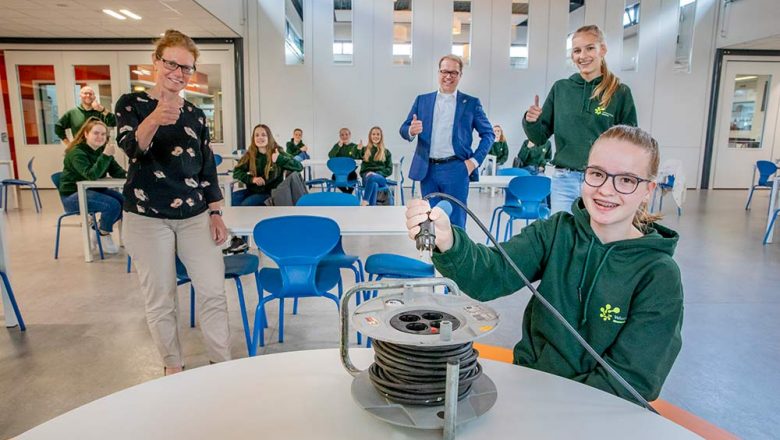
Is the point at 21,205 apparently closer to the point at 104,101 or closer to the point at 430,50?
the point at 104,101

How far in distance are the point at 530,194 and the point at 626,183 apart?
13.1 ft

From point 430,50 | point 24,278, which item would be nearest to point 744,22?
Result: point 430,50

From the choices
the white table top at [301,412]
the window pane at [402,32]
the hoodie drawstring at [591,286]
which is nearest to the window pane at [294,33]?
the window pane at [402,32]

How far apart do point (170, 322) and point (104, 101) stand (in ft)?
30.8

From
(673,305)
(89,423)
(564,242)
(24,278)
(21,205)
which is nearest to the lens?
(89,423)

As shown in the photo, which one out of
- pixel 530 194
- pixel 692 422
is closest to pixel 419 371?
pixel 692 422

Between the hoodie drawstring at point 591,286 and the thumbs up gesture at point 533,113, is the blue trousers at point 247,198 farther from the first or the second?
the hoodie drawstring at point 591,286

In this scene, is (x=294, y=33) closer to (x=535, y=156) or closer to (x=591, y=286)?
(x=535, y=156)

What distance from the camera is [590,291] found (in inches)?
45.6

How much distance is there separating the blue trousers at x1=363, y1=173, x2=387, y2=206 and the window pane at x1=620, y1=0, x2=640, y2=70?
24.0 ft

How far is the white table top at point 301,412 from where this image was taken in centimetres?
72

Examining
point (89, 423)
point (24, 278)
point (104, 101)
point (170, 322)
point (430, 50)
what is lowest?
point (24, 278)

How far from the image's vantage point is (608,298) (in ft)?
3.73

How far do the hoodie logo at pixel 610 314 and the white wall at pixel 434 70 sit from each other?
9.93 m
